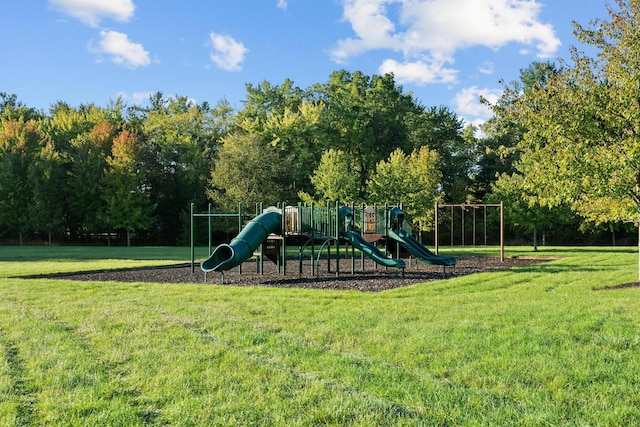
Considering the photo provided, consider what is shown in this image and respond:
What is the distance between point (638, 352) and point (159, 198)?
152 ft

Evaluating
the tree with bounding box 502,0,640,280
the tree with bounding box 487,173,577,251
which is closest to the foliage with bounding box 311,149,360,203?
the tree with bounding box 487,173,577,251

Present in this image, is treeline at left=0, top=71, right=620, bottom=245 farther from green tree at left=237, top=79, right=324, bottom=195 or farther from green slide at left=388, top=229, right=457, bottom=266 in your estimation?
green slide at left=388, top=229, right=457, bottom=266

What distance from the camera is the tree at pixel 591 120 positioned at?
1140 cm

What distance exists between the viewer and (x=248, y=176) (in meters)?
40.8

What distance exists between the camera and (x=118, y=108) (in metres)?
57.7

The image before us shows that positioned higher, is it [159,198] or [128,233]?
A: [159,198]

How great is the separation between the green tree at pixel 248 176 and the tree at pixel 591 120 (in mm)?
28538

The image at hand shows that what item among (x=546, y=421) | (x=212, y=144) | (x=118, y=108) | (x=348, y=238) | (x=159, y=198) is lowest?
(x=546, y=421)

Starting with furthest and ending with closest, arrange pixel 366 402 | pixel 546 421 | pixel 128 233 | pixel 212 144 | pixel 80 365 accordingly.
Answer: pixel 212 144
pixel 128 233
pixel 80 365
pixel 366 402
pixel 546 421

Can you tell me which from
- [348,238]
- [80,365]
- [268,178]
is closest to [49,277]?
[348,238]

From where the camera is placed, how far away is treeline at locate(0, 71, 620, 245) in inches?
1708

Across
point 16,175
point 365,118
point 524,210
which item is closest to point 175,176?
point 16,175

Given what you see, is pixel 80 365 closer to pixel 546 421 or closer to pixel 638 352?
pixel 546 421

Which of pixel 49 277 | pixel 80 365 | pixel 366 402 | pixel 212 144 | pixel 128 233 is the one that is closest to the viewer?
pixel 366 402
